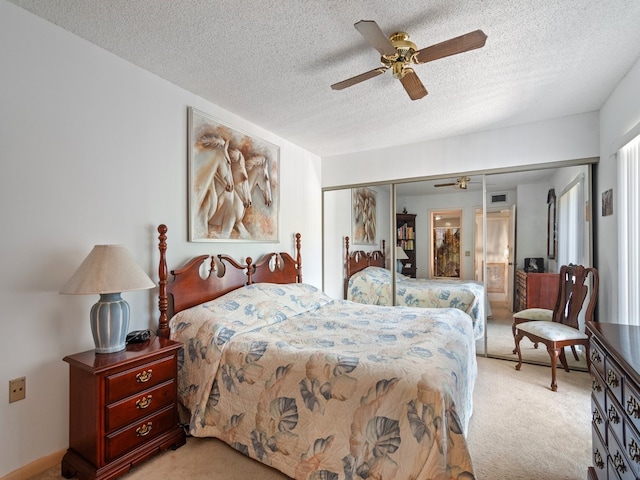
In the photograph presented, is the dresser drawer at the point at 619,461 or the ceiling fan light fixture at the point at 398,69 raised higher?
the ceiling fan light fixture at the point at 398,69

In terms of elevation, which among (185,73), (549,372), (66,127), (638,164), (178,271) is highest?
(185,73)

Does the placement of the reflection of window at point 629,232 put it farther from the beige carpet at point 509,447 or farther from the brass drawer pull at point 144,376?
the brass drawer pull at point 144,376

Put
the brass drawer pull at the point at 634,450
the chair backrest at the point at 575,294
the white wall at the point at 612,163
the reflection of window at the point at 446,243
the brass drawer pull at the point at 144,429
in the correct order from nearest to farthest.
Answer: the brass drawer pull at the point at 634,450 → the brass drawer pull at the point at 144,429 → the white wall at the point at 612,163 → the chair backrest at the point at 575,294 → the reflection of window at the point at 446,243

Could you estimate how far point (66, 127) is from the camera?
6.64 feet

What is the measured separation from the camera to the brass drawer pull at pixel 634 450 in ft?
3.42

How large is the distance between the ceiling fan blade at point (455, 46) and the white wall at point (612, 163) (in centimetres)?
146

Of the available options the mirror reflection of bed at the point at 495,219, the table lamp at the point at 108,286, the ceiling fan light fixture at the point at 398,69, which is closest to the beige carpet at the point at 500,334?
the mirror reflection of bed at the point at 495,219

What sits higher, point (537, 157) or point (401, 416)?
point (537, 157)

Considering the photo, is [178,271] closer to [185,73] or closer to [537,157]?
[185,73]

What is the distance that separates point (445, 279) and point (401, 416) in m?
2.89

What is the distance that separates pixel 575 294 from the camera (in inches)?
125

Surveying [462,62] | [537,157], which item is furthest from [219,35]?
[537,157]

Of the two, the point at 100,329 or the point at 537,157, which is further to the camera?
the point at 537,157

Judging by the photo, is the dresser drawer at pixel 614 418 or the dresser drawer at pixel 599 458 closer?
the dresser drawer at pixel 614 418
